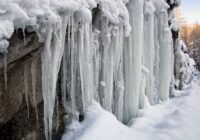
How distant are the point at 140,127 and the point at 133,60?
1.32 meters

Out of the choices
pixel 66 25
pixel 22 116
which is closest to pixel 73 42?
pixel 66 25

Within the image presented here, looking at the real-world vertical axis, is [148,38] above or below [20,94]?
below

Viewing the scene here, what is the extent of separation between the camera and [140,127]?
6.06 m

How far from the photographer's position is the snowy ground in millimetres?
4930

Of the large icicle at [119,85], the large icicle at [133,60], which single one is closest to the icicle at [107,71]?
the large icicle at [119,85]

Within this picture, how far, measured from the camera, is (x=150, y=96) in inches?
327

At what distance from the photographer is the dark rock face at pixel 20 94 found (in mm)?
3955

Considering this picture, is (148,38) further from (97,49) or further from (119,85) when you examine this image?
(97,49)

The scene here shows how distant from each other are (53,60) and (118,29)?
1.86 metres

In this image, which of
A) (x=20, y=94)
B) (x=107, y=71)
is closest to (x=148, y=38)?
(x=107, y=71)

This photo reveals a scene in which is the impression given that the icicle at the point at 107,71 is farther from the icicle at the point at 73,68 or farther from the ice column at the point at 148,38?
the ice column at the point at 148,38

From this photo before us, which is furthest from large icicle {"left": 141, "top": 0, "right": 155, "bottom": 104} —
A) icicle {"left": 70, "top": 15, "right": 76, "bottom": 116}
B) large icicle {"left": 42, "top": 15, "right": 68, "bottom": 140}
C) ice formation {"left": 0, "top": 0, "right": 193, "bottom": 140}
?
large icicle {"left": 42, "top": 15, "right": 68, "bottom": 140}

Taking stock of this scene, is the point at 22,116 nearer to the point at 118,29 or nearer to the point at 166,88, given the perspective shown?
the point at 118,29

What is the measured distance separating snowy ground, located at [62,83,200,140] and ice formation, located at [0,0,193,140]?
230 millimetres
